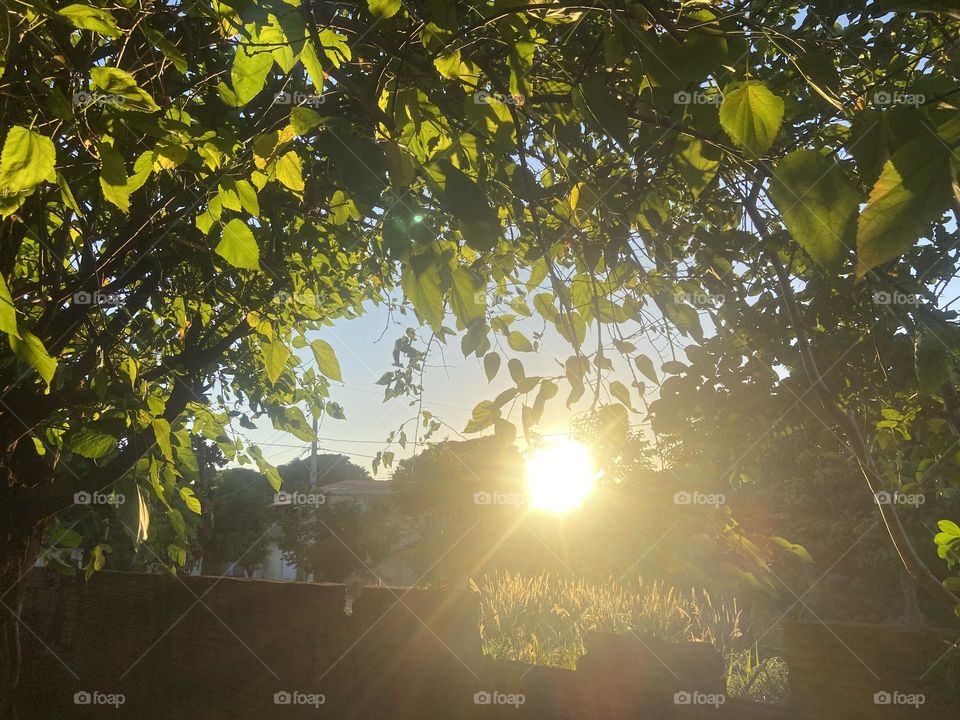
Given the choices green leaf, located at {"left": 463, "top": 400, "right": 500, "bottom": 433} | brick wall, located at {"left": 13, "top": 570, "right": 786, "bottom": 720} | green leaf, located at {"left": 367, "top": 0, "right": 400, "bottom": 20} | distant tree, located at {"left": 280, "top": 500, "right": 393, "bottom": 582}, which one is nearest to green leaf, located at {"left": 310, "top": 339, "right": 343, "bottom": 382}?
green leaf, located at {"left": 463, "top": 400, "right": 500, "bottom": 433}

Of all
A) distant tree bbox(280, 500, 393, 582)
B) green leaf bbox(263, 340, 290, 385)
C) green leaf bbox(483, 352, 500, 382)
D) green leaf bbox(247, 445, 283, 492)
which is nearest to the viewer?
green leaf bbox(483, 352, 500, 382)

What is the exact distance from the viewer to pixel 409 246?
4.26 ft

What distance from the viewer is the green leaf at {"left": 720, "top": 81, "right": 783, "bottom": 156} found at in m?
0.95

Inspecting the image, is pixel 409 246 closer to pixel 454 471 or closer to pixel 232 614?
pixel 454 471

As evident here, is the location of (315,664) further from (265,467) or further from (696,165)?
(696,165)

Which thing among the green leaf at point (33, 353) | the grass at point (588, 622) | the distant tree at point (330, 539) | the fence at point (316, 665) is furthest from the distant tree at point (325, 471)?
the green leaf at point (33, 353)

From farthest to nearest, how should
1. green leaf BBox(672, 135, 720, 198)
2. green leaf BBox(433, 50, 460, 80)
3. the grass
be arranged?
1. the grass
2. green leaf BBox(672, 135, 720, 198)
3. green leaf BBox(433, 50, 460, 80)

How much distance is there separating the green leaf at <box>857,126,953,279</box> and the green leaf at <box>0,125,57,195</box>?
1.48 meters

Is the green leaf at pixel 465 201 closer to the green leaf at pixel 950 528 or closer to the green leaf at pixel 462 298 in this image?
the green leaf at pixel 462 298

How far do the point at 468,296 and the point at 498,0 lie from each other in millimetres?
647

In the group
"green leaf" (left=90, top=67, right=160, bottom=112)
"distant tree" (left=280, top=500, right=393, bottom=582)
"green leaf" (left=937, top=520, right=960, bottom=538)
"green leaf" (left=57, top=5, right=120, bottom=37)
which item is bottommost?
"green leaf" (left=937, top=520, right=960, bottom=538)

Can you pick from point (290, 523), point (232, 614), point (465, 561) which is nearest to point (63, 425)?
point (232, 614)

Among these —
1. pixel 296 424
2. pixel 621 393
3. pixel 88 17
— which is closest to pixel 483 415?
pixel 621 393

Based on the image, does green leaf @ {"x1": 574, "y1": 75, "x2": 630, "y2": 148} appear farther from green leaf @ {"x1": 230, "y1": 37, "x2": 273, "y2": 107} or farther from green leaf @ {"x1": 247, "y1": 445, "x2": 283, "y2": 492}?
green leaf @ {"x1": 247, "y1": 445, "x2": 283, "y2": 492}
